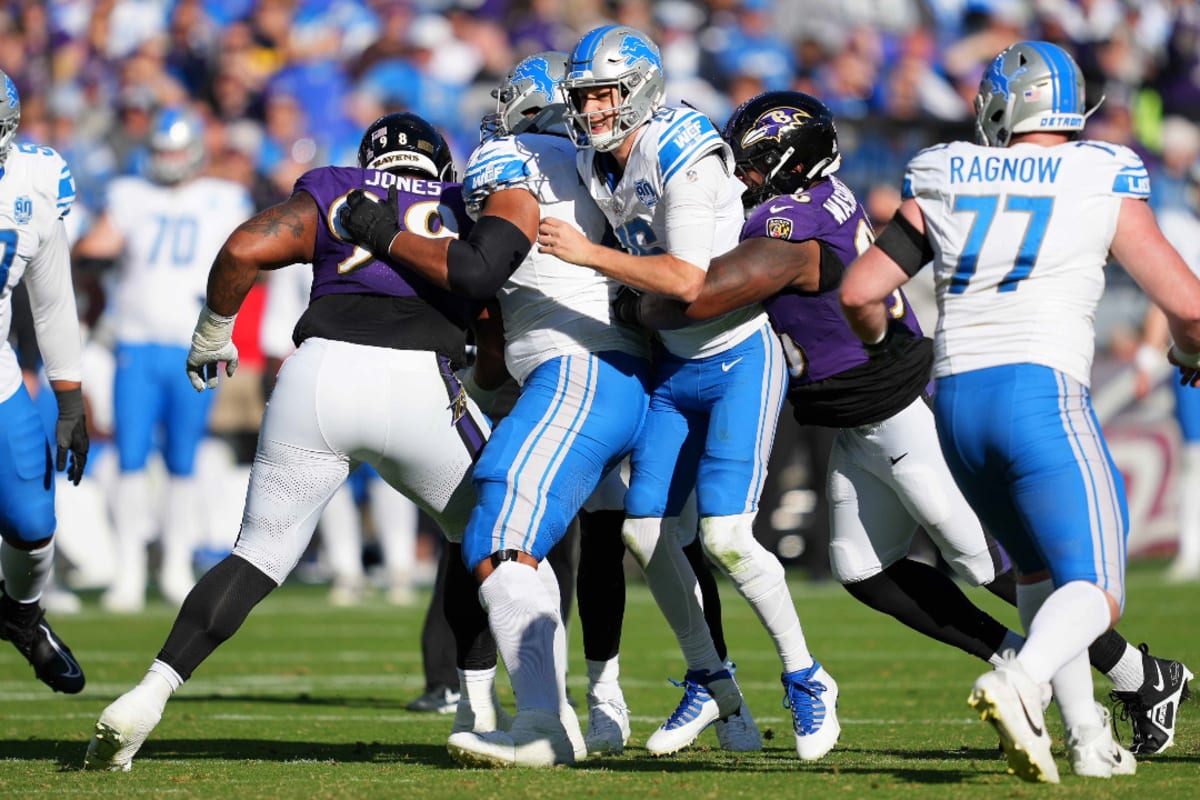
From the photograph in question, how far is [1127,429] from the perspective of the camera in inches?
496

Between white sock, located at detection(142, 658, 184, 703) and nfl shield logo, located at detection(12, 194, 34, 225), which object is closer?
white sock, located at detection(142, 658, 184, 703)

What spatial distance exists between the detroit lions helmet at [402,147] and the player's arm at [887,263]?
1.54 m

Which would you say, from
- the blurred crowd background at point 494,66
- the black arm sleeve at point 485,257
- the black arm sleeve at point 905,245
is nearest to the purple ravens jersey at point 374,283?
the black arm sleeve at point 485,257

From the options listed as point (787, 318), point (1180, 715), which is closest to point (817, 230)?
point (787, 318)

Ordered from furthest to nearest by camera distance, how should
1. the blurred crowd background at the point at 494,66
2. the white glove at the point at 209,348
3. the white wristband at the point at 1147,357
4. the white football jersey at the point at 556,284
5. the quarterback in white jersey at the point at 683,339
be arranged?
the blurred crowd background at the point at 494,66 < the white wristband at the point at 1147,357 < the white glove at the point at 209,348 < the white football jersey at the point at 556,284 < the quarterback in white jersey at the point at 683,339

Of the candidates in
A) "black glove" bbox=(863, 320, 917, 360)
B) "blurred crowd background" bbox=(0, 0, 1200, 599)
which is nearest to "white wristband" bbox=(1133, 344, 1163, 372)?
"blurred crowd background" bbox=(0, 0, 1200, 599)

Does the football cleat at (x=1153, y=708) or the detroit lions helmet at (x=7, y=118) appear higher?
the detroit lions helmet at (x=7, y=118)

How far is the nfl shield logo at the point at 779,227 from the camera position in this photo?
5180 mm

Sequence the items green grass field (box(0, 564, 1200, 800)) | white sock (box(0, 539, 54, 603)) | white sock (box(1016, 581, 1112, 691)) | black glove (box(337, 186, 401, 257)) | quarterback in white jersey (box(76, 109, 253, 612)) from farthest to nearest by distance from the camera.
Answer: quarterback in white jersey (box(76, 109, 253, 612)), white sock (box(0, 539, 54, 603)), black glove (box(337, 186, 401, 257)), green grass field (box(0, 564, 1200, 800)), white sock (box(1016, 581, 1112, 691))

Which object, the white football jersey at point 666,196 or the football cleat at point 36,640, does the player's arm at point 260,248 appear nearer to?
the white football jersey at point 666,196

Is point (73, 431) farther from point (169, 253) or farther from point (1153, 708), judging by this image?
point (169, 253)

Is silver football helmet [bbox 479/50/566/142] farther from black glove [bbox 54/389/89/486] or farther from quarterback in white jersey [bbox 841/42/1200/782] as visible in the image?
black glove [bbox 54/389/89/486]

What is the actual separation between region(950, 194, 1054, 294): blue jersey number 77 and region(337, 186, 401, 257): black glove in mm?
1538

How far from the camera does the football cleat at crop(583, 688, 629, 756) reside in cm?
562
